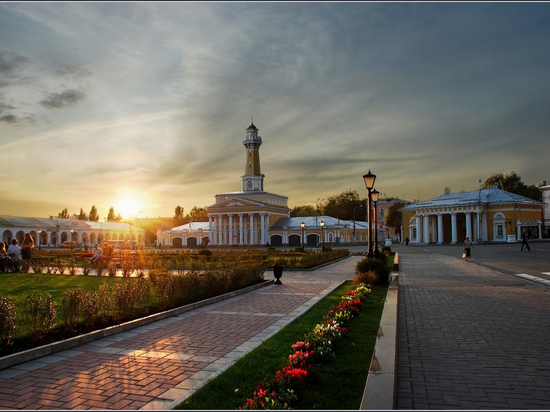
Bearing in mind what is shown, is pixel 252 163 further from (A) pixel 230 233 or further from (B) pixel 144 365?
(B) pixel 144 365

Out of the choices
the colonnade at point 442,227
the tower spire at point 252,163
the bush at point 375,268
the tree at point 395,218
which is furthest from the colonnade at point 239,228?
the bush at point 375,268

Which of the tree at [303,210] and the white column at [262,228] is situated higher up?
the tree at [303,210]

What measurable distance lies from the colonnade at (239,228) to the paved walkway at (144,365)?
2786 inches

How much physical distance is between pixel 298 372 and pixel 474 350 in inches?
133

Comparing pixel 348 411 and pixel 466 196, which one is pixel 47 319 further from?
pixel 466 196

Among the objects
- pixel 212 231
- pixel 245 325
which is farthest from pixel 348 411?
pixel 212 231

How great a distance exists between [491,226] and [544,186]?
110 feet

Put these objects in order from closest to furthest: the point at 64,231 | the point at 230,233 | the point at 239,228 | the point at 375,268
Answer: the point at 375,268, the point at 239,228, the point at 64,231, the point at 230,233

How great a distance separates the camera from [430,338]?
25.5 feet

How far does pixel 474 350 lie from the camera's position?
22.6ft

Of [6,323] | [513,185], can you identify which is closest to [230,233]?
[513,185]

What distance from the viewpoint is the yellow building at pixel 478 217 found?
57.6m

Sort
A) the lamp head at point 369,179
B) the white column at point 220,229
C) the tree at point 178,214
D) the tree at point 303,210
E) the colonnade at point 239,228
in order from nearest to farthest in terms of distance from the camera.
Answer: the lamp head at point 369,179 < the colonnade at point 239,228 < the white column at point 220,229 < the tree at point 303,210 < the tree at point 178,214

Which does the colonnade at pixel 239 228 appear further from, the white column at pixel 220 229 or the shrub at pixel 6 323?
the shrub at pixel 6 323
